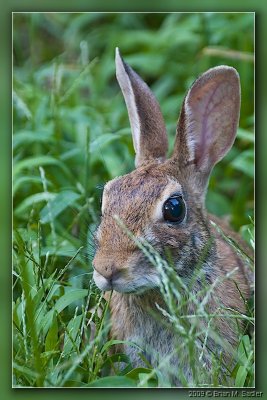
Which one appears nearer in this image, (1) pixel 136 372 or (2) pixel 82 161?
(1) pixel 136 372

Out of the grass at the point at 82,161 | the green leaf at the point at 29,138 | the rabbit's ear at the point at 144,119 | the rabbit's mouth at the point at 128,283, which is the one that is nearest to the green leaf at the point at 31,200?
the grass at the point at 82,161

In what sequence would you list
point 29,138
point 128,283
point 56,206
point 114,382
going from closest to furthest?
point 128,283 → point 114,382 → point 56,206 → point 29,138

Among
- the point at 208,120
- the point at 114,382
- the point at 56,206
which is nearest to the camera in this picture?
the point at 114,382

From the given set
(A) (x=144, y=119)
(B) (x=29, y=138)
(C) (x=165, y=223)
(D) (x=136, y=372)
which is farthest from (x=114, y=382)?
(B) (x=29, y=138)

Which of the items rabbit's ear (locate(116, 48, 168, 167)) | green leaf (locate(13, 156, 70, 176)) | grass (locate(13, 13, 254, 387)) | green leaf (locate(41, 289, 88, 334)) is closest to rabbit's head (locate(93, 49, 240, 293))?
rabbit's ear (locate(116, 48, 168, 167))

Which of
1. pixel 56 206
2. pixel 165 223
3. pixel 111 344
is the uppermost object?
pixel 56 206

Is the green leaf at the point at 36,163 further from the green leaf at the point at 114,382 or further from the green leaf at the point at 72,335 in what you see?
the green leaf at the point at 114,382

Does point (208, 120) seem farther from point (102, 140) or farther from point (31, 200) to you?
point (31, 200)
